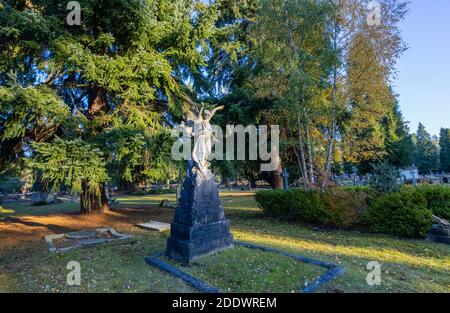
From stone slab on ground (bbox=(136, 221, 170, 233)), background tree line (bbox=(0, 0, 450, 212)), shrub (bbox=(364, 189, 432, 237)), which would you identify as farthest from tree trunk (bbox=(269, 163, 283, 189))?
stone slab on ground (bbox=(136, 221, 170, 233))

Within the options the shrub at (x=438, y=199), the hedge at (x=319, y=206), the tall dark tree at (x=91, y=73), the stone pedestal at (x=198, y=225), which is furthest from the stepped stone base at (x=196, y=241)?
the shrub at (x=438, y=199)

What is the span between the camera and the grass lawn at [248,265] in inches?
168

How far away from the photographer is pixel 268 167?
546 inches

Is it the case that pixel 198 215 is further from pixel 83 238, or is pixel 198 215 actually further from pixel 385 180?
pixel 385 180

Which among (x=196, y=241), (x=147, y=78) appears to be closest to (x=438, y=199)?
(x=196, y=241)

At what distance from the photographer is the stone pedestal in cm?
532

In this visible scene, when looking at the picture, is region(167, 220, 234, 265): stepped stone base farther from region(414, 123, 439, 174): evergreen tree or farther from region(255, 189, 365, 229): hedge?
region(414, 123, 439, 174): evergreen tree

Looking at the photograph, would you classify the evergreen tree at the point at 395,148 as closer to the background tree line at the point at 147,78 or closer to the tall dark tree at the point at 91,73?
the background tree line at the point at 147,78

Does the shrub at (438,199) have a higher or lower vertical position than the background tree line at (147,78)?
lower

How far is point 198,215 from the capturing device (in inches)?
221

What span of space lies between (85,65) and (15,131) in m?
3.25

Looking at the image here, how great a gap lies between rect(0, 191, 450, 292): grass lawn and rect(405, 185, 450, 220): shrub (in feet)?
4.10

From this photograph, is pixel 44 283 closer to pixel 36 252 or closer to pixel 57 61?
pixel 36 252
